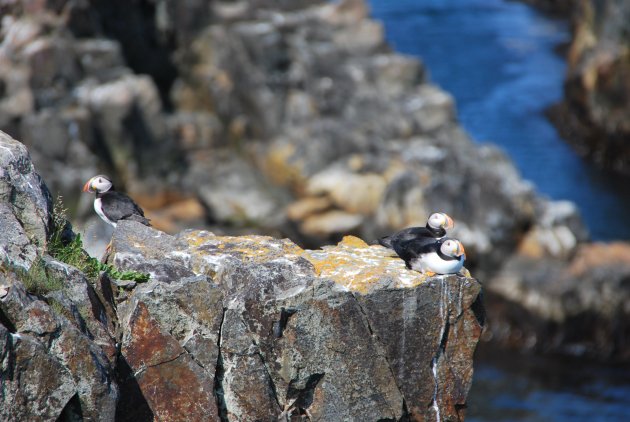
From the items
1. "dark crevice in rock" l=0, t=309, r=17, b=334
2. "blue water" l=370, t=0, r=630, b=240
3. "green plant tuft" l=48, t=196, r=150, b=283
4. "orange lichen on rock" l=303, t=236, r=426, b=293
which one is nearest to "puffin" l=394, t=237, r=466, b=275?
"orange lichen on rock" l=303, t=236, r=426, b=293

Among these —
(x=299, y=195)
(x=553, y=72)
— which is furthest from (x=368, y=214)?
(x=553, y=72)

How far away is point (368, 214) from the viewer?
39.3 metres

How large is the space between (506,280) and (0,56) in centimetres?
2296

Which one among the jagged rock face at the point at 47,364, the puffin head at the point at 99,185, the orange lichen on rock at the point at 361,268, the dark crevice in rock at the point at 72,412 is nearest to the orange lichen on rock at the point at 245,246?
the orange lichen on rock at the point at 361,268

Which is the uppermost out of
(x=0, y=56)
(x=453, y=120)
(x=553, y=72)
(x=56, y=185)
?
(x=0, y=56)

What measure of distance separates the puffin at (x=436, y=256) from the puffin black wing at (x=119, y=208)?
462 centimetres

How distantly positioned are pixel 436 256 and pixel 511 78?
54.2 metres

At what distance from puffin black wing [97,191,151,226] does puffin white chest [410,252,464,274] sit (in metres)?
4.77

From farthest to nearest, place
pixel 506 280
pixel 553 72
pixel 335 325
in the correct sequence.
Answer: pixel 553 72
pixel 506 280
pixel 335 325

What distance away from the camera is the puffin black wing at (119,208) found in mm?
15664

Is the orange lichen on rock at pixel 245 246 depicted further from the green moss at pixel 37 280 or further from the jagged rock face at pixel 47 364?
the jagged rock face at pixel 47 364

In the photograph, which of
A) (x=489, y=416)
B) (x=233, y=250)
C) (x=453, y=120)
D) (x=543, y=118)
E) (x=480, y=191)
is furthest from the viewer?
(x=543, y=118)

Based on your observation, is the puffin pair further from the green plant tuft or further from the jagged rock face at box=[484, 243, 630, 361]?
the jagged rock face at box=[484, 243, 630, 361]

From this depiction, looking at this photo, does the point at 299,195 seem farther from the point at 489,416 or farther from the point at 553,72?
the point at 553,72
